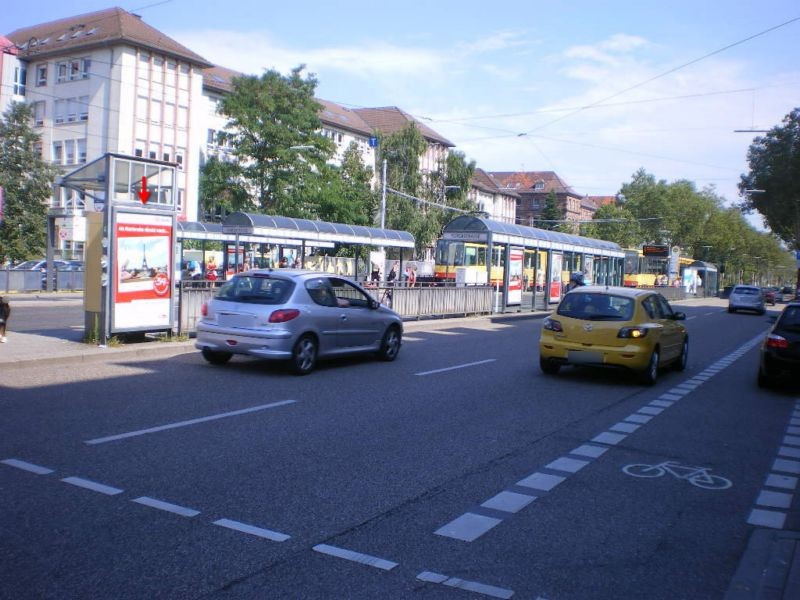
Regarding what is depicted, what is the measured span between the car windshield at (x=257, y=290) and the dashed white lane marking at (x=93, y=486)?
Answer: 247 inches

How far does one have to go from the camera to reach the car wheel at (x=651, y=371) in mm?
12711

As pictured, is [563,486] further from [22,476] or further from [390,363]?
[390,363]

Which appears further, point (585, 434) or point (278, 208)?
point (278, 208)

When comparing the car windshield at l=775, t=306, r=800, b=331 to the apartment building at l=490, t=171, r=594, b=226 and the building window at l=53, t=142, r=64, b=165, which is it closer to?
the building window at l=53, t=142, r=64, b=165

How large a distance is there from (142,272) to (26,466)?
27.7 feet

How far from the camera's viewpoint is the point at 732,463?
775cm

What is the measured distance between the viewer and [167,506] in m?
5.51

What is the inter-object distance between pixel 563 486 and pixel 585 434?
2274 millimetres

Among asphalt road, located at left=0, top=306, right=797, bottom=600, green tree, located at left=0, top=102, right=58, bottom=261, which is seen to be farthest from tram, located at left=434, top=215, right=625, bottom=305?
green tree, located at left=0, top=102, right=58, bottom=261

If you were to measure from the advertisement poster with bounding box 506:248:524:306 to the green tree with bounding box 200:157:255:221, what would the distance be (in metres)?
25.0

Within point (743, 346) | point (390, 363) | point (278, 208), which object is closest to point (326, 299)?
point (390, 363)

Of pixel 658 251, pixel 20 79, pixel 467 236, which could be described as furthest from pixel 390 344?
pixel 20 79

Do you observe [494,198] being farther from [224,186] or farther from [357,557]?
[357,557]

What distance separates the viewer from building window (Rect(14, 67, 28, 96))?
56.5 meters
